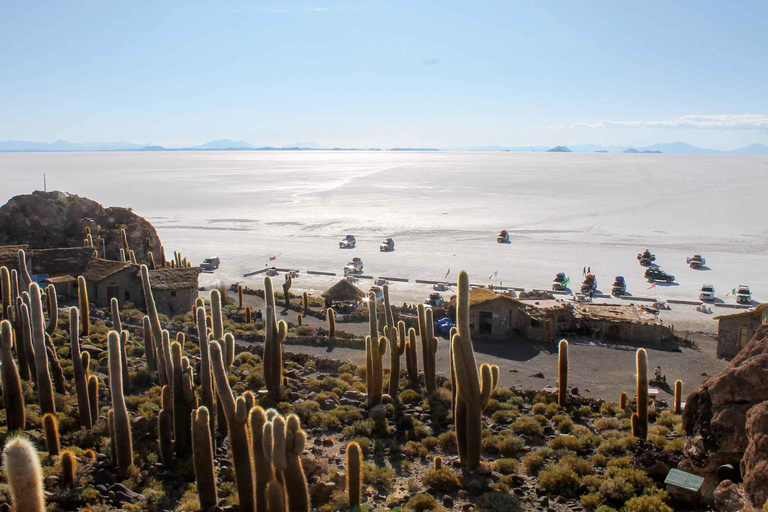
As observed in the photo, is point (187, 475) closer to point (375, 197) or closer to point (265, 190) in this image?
point (375, 197)

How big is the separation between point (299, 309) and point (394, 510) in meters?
22.7

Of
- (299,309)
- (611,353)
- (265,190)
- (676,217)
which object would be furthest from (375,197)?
(611,353)

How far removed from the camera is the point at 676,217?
258 ft

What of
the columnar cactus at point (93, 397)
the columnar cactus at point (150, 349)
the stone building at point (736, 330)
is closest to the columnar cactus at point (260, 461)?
the columnar cactus at point (93, 397)

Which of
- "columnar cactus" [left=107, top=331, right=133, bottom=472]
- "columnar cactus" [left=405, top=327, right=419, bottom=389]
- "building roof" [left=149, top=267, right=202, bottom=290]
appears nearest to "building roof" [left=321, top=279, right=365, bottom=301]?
"building roof" [left=149, top=267, right=202, bottom=290]

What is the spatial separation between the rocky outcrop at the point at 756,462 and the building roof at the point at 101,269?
29487 mm

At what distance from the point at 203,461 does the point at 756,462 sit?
10.2 m

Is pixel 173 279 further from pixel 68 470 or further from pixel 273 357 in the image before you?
pixel 68 470

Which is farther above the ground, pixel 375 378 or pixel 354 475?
pixel 354 475

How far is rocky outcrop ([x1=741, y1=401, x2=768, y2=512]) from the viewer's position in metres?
9.96

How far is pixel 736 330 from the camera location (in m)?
25.5

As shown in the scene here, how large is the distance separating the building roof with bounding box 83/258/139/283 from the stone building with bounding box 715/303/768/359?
1109 inches

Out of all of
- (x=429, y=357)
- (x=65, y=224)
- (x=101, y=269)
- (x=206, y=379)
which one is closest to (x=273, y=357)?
(x=206, y=379)

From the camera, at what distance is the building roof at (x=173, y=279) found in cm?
3269
